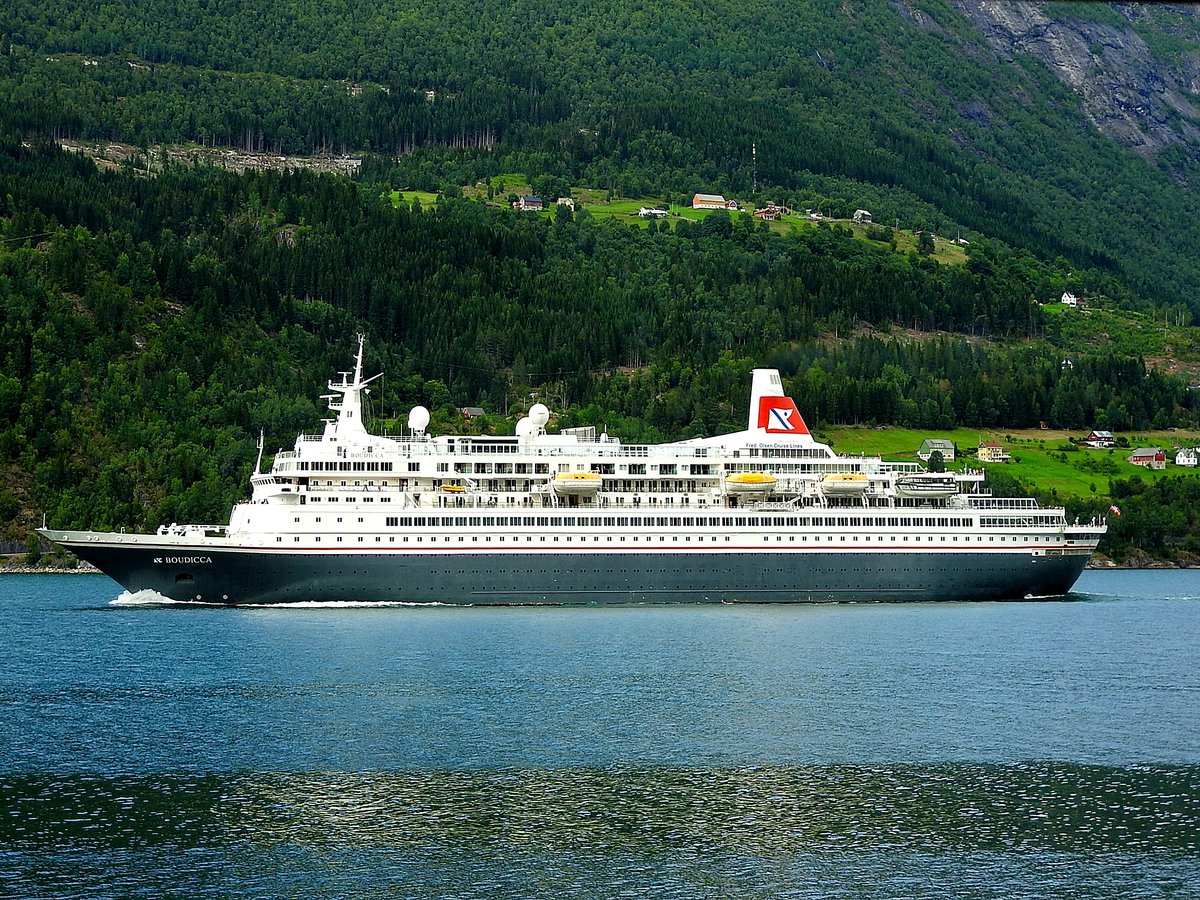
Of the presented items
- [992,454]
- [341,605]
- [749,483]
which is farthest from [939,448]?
[341,605]

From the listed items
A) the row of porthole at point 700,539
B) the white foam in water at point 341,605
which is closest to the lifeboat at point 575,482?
the row of porthole at point 700,539

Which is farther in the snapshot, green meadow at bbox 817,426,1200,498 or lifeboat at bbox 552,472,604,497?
green meadow at bbox 817,426,1200,498

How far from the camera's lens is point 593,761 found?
143 ft

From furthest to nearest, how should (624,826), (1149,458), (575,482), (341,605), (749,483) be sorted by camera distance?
(1149,458) < (749,483) < (575,482) < (341,605) < (624,826)

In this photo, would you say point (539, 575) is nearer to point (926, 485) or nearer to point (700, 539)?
point (700, 539)

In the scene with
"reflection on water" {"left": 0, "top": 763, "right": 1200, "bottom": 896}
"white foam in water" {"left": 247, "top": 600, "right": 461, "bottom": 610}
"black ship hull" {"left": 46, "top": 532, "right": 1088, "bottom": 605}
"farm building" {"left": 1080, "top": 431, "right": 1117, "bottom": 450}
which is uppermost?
"farm building" {"left": 1080, "top": 431, "right": 1117, "bottom": 450}

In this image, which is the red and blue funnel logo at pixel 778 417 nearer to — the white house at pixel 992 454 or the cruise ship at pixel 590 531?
the cruise ship at pixel 590 531

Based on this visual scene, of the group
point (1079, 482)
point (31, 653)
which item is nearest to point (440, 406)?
point (1079, 482)

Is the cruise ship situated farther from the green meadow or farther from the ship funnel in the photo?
the green meadow

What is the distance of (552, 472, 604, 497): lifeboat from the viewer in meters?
→ 83.7

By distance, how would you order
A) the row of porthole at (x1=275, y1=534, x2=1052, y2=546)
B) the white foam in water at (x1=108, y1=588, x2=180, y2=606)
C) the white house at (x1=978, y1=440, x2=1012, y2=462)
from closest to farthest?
the row of porthole at (x1=275, y1=534, x2=1052, y2=546) < the white foam in water at (x1=108, y1=588, x2=180, y2=606) < the white house at (x1=978, y1=440, x2=1012, y2=462)

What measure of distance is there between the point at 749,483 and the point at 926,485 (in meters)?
10.2

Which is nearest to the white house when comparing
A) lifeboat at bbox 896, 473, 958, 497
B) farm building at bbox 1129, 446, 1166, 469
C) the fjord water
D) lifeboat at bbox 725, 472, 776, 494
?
farm building at bbox 1129, 446, 1166, 469

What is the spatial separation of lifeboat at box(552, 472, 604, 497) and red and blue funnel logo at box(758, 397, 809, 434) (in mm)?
11480
